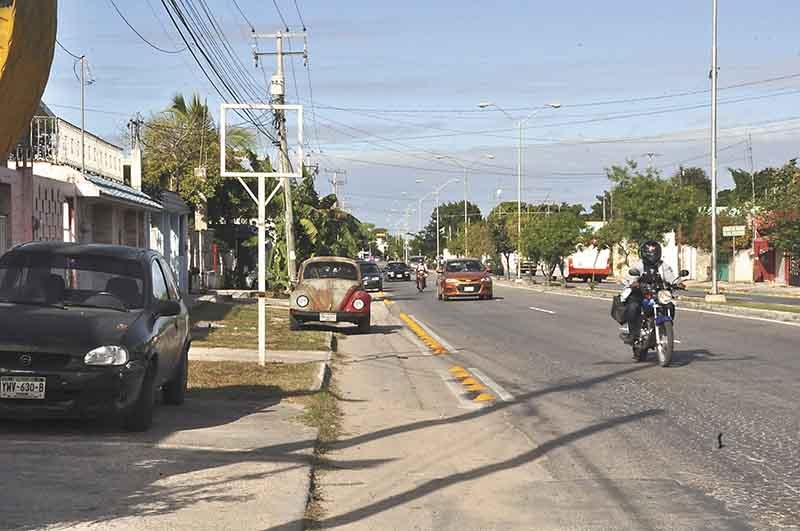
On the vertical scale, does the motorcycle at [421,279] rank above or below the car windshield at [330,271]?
below

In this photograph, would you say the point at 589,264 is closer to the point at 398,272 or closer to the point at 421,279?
the point at 398,272

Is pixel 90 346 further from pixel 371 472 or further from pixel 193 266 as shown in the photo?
pixel 193 266

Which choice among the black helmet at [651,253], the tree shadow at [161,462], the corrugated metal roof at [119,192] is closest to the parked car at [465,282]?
the corrugated metal roof at [119,192]

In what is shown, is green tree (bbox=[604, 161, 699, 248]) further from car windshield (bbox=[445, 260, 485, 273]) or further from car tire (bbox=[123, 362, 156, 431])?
car tire (bbox=[123, 362, 156, 431])

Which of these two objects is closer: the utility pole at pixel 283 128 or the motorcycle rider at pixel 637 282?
the motorcycle rider at pixel 637 282

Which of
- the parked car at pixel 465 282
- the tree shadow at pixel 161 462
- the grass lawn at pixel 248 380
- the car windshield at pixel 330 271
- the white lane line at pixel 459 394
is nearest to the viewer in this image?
the tree shadow at pixel 161 462

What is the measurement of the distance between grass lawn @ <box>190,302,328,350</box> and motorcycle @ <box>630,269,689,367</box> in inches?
221

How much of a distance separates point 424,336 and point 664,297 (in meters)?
8.54

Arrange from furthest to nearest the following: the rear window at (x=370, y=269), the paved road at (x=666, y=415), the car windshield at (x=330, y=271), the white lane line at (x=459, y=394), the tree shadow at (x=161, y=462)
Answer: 1. the rear window at (x=370, y=269)
2. the car windshield at (x=330, y=271)
3. the white lane line at (x=459, y=394)
4. the paved road at (x=666, y=415)
5. the tree shadow at (x=161, y=462)

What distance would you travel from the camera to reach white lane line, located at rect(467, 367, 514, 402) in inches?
538

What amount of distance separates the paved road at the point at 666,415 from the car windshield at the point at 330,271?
3.34 meters

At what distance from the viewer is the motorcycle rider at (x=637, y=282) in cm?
1723

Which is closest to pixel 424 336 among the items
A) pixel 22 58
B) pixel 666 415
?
pixel 666 415

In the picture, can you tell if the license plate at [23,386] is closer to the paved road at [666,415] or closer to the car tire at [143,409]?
the car tire at [143,409]
